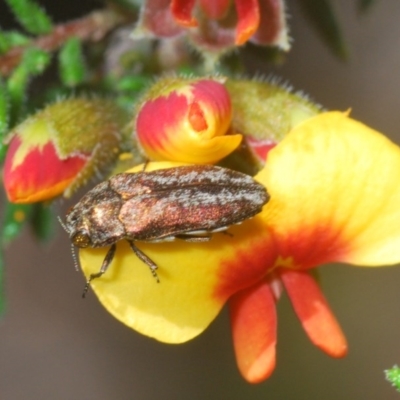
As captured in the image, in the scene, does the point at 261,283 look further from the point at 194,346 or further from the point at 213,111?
the point at 194,346

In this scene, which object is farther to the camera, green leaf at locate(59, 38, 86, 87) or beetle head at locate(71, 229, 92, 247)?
green leaf at locate(59, 38, 86, 87)

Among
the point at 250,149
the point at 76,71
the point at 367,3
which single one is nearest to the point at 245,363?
the point at 250,149

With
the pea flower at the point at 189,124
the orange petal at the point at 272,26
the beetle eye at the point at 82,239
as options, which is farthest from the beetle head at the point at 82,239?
the orange petal at the point at 272,26

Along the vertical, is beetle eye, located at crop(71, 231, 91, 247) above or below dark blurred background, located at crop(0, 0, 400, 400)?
above

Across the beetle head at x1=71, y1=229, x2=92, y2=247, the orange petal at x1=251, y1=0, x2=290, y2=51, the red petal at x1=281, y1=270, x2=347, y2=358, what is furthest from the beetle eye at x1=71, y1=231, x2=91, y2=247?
the orange petal at x1=251, y1=0, x2=290, y2=51

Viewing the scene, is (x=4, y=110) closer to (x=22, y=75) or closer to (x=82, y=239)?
(x=22, y=75)

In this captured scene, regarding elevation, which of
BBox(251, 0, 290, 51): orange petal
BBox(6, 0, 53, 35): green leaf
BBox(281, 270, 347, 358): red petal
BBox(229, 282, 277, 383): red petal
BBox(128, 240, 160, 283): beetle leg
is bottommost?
BBox(229, 282, 277, 383): red petal

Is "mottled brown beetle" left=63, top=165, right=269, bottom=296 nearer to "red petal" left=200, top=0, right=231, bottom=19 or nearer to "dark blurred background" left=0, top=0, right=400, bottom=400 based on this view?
"red petal" left=200, top=0, right=231, bottom=19
